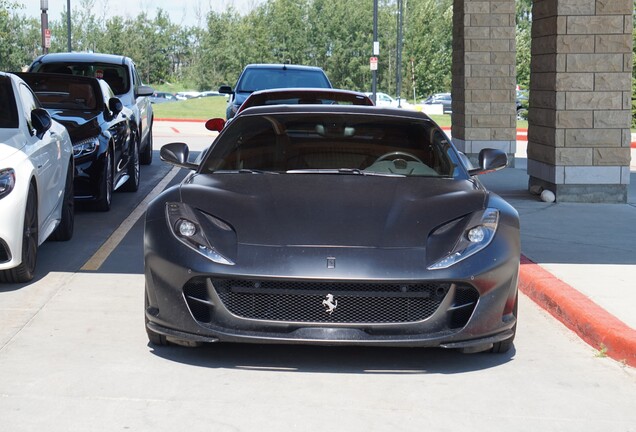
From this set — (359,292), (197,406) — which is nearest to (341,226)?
(359,292)

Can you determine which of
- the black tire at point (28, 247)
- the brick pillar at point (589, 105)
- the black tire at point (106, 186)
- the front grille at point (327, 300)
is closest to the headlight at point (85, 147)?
the black tire at point (106, 186)

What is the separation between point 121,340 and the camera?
264 inches

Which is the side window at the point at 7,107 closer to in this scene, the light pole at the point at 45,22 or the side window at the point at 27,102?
the side window at the point at 27,102

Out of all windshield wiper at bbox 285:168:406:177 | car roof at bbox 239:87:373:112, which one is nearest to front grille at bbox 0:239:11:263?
windshield wiper at bbox 285:168:406:177

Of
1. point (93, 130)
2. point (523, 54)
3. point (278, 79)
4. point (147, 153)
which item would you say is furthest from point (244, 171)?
point (523, 54)

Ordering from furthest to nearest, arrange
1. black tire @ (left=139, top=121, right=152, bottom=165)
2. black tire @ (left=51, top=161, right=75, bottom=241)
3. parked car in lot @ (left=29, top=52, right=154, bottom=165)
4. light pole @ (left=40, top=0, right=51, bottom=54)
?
light pole @ (left=40, top=0, right=51, bottom=54) → black tire @ (left=139, top=121, right=152, bottom=165) → parked car in lot @ (left=29, top=52, right=154, bottom=165) → black tire @ (left=51, top=161, right=75, bottom=241)

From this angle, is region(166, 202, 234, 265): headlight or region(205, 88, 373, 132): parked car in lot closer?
region(166, 202, 234, 265): headlight

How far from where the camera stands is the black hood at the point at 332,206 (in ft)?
19.4

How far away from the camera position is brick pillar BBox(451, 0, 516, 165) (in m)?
20.0

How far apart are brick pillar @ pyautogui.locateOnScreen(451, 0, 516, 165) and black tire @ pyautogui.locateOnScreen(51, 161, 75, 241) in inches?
431

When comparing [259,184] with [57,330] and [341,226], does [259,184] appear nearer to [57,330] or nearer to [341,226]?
[341,226]

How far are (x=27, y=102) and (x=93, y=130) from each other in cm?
286

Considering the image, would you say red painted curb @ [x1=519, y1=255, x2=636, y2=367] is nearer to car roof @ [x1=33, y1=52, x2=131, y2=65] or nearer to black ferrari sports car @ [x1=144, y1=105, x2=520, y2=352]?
black ferrari sports car @ [x1=144, y1=105, x2=520, y2=352]

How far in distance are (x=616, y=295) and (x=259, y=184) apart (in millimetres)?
2703
